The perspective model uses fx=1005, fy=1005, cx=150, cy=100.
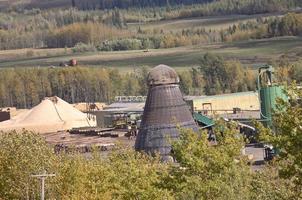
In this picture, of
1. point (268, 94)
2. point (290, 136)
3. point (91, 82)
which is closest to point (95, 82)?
point (91, 82)

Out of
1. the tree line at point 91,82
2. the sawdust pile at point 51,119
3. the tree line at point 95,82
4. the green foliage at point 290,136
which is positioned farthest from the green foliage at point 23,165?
the tree line at point 91,82

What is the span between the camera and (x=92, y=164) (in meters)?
31.3

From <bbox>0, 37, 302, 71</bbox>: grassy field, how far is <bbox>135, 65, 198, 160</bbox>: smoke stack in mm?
94082

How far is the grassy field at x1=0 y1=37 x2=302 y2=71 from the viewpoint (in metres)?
160

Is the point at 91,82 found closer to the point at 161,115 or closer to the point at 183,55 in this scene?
the point at 183,55

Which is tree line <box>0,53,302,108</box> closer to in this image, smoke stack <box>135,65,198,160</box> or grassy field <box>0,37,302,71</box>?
grassy field <box>0,37,302,71</box>

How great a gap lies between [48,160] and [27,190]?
113 centimetres

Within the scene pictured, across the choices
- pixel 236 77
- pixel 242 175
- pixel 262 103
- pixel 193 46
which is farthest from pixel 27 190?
pixel 193 46

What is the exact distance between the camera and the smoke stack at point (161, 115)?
47531 millimetres

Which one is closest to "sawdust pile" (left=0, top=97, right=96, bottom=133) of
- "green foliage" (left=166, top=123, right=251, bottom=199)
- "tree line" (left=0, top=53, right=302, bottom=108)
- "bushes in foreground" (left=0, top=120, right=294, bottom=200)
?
"tree line" (left=0, top=53, right=302, bottom=108)

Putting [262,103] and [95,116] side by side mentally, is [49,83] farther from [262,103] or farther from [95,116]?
[262,103]

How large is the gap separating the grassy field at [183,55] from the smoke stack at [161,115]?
94.1 metres

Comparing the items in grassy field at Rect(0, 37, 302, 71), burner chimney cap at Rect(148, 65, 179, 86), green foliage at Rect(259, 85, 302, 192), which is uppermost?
grassy field at Rect(0, 37, 302, 71)

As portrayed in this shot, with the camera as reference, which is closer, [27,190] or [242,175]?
[242,175]
